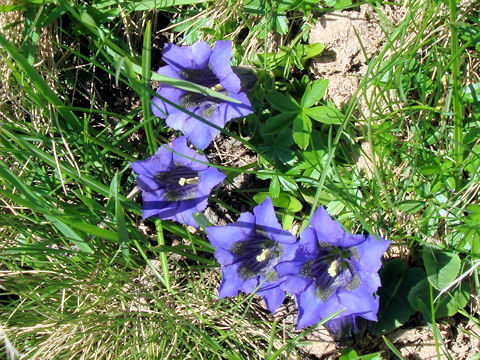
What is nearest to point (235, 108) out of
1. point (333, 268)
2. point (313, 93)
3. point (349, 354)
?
point (313, 93)

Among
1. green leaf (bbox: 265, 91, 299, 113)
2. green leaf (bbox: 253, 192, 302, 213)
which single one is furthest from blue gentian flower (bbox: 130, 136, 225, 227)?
green leaf (bbox: 265, 91, 299, 113)

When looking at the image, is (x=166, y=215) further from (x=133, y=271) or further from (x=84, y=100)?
(x=84, y=100)

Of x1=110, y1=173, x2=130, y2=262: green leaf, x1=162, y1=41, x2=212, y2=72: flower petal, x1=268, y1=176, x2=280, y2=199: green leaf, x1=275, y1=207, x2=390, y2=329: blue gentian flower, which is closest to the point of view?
x1=275, y1=207, x2=390, y2=329: blue gentian flower

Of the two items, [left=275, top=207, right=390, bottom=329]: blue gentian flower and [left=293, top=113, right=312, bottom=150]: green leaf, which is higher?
[left=293, top=113, right=312, bottom=150]: green leaf

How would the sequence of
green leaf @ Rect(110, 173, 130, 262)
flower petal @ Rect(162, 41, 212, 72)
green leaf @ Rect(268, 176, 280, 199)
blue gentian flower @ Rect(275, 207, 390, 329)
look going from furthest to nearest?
green leaf @ Rect(268, 176, 280, 199)
flower petal @ Rect(162, 41, 212, 72)
green leaf @ Rect(110, 173, 130, 262)
blue gentian flower @ Rect(275, 207, 390, 329)

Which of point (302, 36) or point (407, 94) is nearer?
point (407, 94)

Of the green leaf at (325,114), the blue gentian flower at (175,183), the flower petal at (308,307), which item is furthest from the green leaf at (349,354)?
the green leaf at (325,114)

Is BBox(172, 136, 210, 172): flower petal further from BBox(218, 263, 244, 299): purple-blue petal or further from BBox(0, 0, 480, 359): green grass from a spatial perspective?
BBox(218, 263, 244, 299): purple-blue petal

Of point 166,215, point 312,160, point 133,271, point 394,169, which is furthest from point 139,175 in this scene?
point 394,169
